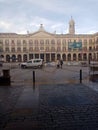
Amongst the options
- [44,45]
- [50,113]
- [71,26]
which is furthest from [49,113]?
[71,26]

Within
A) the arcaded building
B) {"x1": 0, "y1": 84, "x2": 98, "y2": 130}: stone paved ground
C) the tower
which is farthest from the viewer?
the tower

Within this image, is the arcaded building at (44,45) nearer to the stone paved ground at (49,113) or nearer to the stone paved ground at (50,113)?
the stone paved ground at (49,113)

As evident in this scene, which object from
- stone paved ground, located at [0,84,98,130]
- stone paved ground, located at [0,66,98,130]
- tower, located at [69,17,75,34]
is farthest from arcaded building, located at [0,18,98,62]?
stone paved ground, located at [0,84,98,130]

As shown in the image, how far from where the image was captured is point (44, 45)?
106 meters

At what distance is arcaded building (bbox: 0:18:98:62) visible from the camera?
105m

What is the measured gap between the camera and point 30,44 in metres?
105

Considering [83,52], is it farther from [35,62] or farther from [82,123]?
[82,123]

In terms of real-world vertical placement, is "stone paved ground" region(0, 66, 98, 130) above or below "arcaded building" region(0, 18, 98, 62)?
below

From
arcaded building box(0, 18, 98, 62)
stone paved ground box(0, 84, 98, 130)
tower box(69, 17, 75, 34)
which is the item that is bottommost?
stone paved ground box(0, 84, 98, 130)

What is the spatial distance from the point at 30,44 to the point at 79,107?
3884 inches

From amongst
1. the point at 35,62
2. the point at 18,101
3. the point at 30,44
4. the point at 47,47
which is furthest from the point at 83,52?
the point at 18,101

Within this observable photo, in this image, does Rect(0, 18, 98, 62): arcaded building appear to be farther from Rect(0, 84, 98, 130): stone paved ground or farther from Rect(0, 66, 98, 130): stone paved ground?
Rect(0, 84, 98, 130): stone paved ground

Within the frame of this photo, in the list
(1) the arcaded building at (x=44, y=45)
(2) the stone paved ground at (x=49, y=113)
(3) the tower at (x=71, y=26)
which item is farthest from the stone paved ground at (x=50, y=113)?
(3) the tower at (x=71, y=26)

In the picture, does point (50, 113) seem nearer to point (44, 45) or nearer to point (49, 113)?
point (49, 113)
